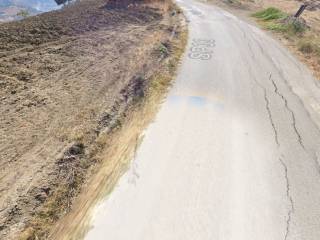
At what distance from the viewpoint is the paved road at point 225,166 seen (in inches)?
225

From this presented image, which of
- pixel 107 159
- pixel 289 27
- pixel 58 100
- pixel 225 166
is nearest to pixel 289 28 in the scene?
pixel 289 27

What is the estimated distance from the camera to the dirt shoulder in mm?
15273

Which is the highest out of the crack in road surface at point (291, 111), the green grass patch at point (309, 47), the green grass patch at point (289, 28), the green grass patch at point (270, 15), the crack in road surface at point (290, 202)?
the crack in road surface at point (290, 202)

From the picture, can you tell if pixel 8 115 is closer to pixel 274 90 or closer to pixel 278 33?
pixel 274 90

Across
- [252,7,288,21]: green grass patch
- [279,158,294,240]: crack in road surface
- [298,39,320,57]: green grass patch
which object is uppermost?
[279,158,294,240]: crack in road surface

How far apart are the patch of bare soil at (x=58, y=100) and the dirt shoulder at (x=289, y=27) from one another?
6.74m

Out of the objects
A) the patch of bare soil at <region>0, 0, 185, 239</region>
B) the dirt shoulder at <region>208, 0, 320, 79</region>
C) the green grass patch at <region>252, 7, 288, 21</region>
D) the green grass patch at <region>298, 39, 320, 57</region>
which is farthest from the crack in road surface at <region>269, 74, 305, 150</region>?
the green grass patch at <region>252, 7, 288, 21</region>

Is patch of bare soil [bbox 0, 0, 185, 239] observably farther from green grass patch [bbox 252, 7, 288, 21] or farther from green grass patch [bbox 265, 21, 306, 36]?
green grass patch [bbox 252, 7, 288, 21]

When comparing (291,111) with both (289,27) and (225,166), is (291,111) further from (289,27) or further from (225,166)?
(289,27)

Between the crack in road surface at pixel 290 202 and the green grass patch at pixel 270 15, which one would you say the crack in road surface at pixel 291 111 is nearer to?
the crack in road surface at pixel 290 202

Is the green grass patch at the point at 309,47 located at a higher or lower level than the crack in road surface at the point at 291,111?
lower

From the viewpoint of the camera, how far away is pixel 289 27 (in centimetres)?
1959

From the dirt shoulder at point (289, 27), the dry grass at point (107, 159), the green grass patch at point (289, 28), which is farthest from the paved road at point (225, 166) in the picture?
the green grass patch at point (289, 28)

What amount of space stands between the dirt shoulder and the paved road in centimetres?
332
